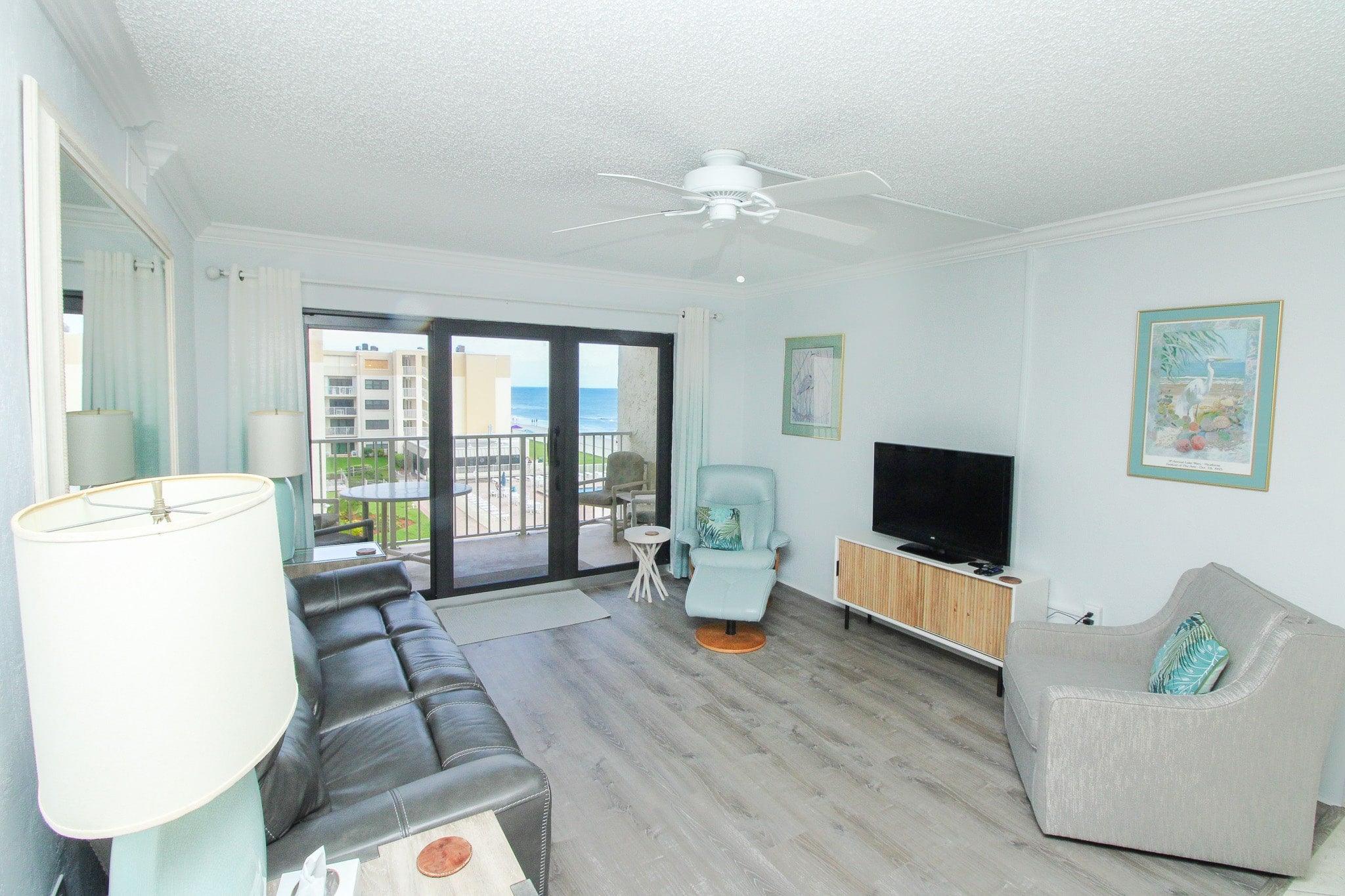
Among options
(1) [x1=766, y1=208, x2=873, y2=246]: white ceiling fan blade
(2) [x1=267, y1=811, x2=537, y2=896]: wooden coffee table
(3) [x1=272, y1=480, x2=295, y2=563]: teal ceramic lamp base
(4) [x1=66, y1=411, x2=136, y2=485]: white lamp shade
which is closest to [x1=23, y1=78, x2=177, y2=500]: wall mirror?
(4) [x1=66, y1=411, x2=136, y2=485]: white lamp shade

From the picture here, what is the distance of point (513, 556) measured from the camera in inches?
208

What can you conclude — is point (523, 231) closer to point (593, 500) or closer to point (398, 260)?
point (398, 260)

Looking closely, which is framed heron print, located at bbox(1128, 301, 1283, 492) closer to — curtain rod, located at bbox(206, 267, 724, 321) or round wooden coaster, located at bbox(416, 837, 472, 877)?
curtain rod, located at bbox(206, 267, 724, 321)

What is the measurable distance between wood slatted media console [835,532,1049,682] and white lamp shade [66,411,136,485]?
11.6 feet

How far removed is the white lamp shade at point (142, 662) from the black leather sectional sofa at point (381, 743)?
0.91 meters

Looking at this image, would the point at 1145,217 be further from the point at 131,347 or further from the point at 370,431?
the point at 370,431

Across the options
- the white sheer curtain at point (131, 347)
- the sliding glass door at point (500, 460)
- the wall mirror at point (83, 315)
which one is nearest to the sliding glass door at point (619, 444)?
the sliding glass door at point (500, 460)

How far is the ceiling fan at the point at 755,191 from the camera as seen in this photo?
207 cm

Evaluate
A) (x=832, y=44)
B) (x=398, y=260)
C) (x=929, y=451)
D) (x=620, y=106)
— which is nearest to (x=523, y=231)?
(x=398, y=260)

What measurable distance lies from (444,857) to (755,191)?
2.13m

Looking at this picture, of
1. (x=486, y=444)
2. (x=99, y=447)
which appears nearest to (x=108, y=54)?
(x=99, y=447)

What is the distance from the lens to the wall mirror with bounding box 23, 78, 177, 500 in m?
1.29

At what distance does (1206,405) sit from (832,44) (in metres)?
2.49

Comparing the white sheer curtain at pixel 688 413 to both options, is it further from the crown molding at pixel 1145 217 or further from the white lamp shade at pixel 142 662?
the white lamp shade at pixel 142 662
